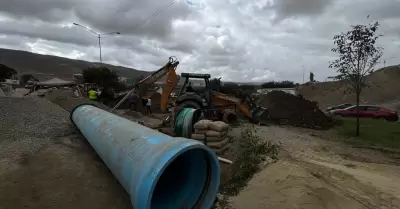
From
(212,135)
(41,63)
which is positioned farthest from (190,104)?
(41,63)

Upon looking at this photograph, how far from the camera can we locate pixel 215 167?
4059 millimetres

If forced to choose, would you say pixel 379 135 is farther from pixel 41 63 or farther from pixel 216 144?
pixel 41 63

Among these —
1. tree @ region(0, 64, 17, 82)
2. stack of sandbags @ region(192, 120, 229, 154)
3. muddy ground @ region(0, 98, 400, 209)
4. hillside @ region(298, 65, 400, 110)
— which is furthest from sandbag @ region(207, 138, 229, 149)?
tree @ region(0, 64, 17, 82)

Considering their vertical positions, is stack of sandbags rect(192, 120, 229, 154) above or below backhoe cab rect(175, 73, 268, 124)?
below

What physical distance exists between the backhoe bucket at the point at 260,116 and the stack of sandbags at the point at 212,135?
7747 mm

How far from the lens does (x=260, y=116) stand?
1666 cm

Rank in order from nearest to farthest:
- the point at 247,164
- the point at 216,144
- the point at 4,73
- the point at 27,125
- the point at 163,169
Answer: the point at 163,169
the point at 247,164
the point at 216,144
the point at 27,125
the point at 4,73

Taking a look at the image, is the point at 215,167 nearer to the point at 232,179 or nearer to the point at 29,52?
the point at 232,179

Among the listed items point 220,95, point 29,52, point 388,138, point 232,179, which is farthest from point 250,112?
point 29,52

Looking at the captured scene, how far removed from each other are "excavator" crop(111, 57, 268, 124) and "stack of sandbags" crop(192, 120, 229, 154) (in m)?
4.46

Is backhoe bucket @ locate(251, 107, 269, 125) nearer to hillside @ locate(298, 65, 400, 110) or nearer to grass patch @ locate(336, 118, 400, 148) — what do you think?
grass patch @ locate(336, 118, 400, 148)

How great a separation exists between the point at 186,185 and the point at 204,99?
1052 centimetres

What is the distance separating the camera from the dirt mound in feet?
59.1

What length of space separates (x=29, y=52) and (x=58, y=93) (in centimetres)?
11278
